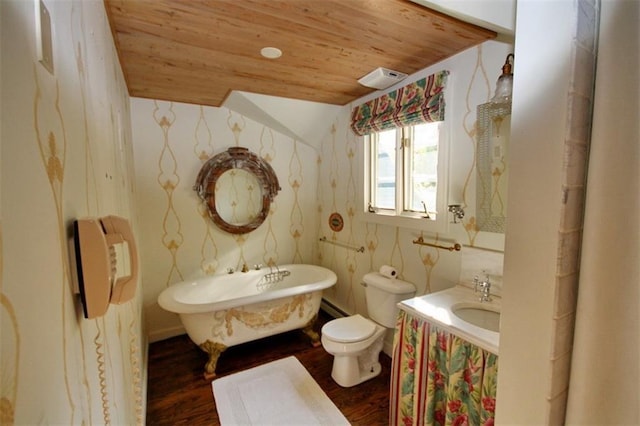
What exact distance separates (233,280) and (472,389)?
7.53 feet

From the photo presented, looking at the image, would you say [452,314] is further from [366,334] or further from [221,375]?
[221,375]

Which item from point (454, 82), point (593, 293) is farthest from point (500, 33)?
point (593, 293)

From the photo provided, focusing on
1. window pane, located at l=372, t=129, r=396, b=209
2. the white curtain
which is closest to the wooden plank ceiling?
window pane, located at l=372, t=129, r=396, b=209

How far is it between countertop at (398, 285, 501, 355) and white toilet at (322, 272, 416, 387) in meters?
0.46

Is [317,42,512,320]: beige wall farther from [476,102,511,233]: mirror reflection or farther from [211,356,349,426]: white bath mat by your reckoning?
[211,356,349,426]: white bath mat

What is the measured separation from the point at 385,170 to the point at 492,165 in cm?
97

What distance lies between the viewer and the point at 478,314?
1633 mm

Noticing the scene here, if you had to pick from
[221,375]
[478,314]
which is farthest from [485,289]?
[221,375]

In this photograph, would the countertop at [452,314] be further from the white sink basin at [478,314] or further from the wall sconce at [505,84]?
the wall sconce at [505,84]

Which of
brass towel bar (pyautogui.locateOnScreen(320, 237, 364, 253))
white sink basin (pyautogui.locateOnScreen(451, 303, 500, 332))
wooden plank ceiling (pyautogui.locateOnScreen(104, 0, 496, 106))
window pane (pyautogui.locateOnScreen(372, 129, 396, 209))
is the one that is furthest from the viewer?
brass towel bar (pyautogui.locateOnScreen(320, 237, 364, 253))

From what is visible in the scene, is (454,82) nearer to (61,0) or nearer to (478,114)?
(478,114)

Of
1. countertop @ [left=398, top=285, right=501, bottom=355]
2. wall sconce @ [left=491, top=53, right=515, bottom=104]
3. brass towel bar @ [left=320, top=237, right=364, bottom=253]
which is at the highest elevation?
wall sconce @ [left=491, top=53, right=515, bottom=104]

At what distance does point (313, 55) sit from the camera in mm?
1882

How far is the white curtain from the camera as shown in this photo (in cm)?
43
